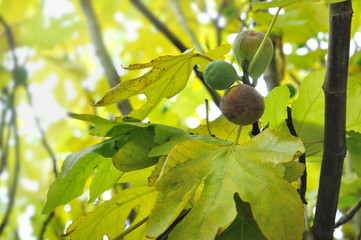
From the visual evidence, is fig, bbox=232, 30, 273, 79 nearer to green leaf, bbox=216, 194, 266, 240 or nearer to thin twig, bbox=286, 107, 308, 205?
thin twig, bbox=286, 107, 308, 205

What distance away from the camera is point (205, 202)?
501 millimetres

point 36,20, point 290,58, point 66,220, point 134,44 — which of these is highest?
point 36,20

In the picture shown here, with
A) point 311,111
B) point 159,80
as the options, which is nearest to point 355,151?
point 311,111

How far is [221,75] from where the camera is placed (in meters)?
0.58

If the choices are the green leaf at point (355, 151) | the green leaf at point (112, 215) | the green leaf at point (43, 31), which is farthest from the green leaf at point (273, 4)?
the green leaf at point (43, 31)

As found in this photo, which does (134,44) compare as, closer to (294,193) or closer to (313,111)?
(313,111)

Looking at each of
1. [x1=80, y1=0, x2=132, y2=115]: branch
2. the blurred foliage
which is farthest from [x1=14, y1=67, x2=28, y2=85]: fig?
[x1=80, y1=0, x2=132, y2=115]: branch

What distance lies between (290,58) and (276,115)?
0.67 meters

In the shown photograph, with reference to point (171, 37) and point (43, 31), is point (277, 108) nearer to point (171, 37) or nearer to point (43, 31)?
point (171, 37)

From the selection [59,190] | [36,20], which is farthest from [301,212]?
[36,20]

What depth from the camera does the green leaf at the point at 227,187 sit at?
470 millimetres

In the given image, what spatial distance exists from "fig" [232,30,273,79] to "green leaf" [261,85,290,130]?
52 mm

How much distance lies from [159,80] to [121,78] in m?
0.74

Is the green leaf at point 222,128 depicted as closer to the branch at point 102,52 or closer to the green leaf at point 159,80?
the green leaf at point 159,80
